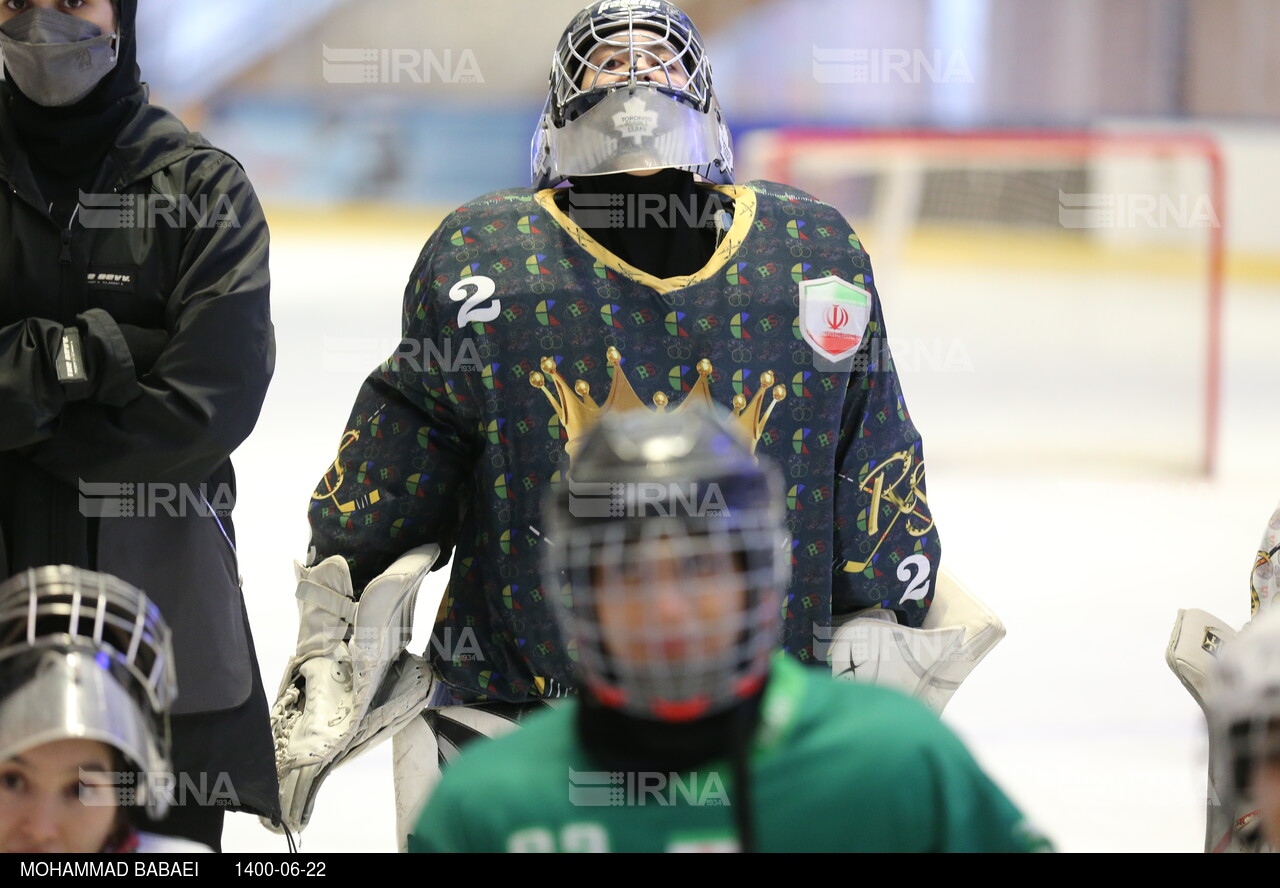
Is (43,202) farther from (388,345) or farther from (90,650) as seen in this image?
(388,345)

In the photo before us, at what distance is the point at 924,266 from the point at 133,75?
721 cm

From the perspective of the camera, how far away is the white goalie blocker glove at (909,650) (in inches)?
77.5

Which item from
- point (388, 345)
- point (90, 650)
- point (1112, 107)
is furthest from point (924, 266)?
point (90, 650)

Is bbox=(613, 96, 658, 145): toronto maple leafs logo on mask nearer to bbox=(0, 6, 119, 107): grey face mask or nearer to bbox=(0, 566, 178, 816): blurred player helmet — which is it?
bbox=(0, 6, 119, 107): grey face mask

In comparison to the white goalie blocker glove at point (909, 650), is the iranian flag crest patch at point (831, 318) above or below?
above

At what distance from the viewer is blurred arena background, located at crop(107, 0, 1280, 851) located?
3.74 meters

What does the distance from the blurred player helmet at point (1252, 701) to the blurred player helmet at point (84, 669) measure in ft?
2.53

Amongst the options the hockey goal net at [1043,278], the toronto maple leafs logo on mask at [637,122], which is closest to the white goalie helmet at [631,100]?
the toronto maple leafs logo on mask at [637,122]

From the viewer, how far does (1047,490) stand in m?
5.74

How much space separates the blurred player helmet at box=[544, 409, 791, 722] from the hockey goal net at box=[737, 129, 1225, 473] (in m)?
5.27

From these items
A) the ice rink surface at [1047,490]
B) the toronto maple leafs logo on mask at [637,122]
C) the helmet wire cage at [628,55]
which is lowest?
the ice rink surface at [1047,490]

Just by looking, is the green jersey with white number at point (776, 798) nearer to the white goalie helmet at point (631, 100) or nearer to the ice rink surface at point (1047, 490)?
the ice rink surface at point (1047, 490)

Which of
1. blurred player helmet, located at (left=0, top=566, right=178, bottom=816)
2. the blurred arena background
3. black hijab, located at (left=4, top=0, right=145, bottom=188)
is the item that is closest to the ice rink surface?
the blurred arena background

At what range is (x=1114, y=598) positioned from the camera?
14.5 ft
